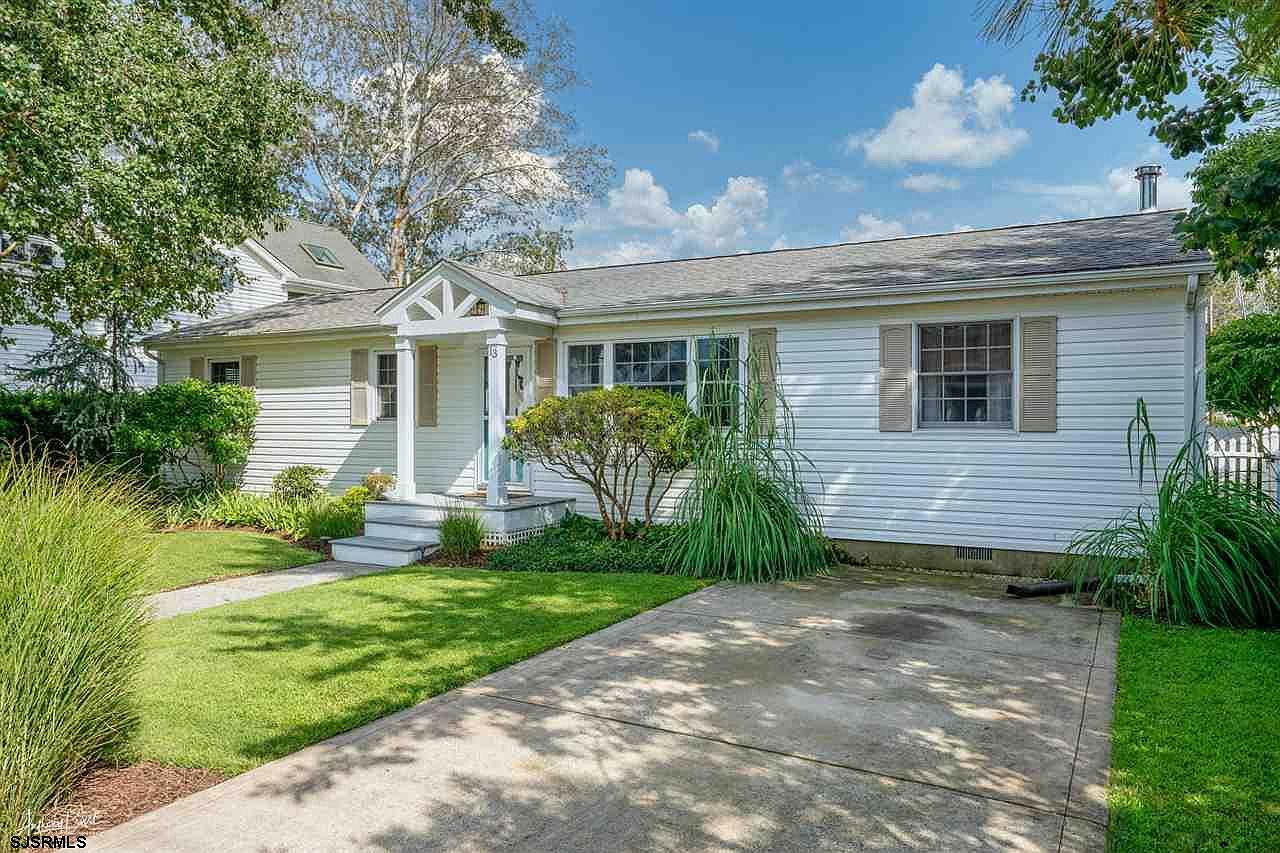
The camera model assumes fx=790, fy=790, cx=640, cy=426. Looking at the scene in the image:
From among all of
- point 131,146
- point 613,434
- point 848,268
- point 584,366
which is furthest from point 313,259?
point 848,268

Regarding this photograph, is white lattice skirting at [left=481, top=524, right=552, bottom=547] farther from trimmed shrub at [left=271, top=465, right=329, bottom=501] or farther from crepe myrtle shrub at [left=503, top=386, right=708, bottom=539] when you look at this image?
trimmed shrub at [left=271, top=465, right=329, bottom=501]

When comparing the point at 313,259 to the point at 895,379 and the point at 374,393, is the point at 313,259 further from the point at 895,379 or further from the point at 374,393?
the point at 895,379

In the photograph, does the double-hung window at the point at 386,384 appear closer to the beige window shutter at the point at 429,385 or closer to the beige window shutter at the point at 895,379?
the beige window shutter at the point at 429,385

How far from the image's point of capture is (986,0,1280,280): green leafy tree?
3926mm

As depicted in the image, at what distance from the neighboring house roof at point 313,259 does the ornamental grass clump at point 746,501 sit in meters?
15.5

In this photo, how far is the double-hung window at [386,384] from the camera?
1223cm

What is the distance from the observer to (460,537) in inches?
363

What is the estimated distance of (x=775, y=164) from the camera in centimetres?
2619

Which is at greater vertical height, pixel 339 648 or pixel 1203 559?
pixel 1203 559

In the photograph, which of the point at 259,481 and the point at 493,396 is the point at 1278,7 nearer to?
A: the point at 493,396

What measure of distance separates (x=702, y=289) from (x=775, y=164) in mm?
17793

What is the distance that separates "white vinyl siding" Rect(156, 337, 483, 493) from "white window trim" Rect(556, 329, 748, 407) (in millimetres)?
1417

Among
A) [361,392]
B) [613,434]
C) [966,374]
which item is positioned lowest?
[613,434]

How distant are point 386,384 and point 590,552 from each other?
5.22 meters
